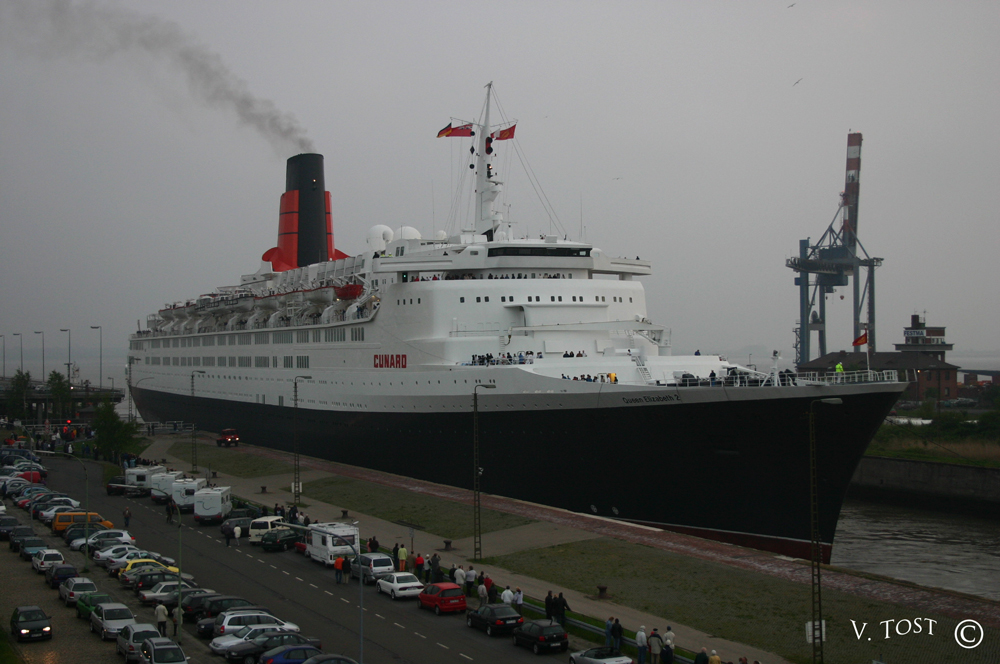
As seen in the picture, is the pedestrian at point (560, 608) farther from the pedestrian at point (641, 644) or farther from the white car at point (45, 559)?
the white car at point (45, 559)

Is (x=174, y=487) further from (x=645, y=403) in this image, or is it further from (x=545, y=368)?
(x=645, y=403)

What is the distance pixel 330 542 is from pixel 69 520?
11.1 meters

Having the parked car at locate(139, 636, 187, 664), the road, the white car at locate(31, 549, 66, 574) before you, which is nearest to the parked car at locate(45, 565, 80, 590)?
the white car at locate(31, 549, 66, 574)

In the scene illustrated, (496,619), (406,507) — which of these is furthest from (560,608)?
(406,507)

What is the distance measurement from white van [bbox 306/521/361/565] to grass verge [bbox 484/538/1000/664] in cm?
365

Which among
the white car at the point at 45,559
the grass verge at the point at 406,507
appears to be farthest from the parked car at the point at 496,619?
the white car at the point at 45,559

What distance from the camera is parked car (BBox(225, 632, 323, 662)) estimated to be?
1572 cm

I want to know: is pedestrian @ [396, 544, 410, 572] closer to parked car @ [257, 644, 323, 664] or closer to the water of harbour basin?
parked car @ [257, 644, 323, 664]

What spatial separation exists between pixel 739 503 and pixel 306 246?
40.3 metres

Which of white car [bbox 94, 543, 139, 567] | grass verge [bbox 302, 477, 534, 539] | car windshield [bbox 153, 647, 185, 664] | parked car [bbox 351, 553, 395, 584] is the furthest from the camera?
grass verge [bbox 302, 477, 534, 539]

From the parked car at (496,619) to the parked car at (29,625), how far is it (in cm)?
847

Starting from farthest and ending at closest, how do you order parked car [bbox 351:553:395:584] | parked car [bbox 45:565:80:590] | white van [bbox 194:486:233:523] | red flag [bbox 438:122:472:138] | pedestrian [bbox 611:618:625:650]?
red flag [bbox 438:122:472:138] → white van [bbox 194:486:233:523] → parked car [bbox 45:565:80:590] → parked car [bbox 351:553:395:584] → pedestrian [bbox 611:618:625:650]

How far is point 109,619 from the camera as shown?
17.3m

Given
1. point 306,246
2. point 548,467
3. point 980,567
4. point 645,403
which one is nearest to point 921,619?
point 645,403
